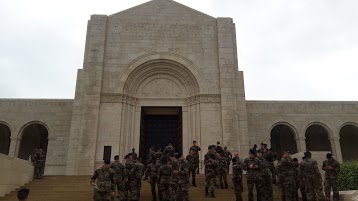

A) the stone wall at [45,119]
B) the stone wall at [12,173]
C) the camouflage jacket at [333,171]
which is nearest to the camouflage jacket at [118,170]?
the stone wall at [12,173]

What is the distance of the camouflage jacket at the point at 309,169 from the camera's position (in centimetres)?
1005

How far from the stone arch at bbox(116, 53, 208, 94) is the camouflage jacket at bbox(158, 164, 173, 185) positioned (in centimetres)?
954

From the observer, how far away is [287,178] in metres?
10.6

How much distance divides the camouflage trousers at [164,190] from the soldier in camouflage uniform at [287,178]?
4002 millimetres

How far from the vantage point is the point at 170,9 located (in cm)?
2169

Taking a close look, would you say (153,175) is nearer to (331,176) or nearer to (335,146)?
(331,176)

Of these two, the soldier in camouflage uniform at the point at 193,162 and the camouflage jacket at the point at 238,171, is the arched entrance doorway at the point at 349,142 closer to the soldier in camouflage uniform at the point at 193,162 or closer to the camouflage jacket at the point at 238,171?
the soldier in camouflage uniform at the point at 193,162

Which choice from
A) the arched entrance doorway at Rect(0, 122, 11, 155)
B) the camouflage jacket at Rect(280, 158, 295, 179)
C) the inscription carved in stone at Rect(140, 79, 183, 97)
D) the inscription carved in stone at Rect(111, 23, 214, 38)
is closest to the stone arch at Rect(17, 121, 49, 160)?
the arched entrance doorway at Rect(0, 122, 11, 155)

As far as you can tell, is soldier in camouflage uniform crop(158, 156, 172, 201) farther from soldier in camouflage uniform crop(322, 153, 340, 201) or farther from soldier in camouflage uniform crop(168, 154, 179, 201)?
soldier in camouflage uniform crop(322, 153, 340, 201)

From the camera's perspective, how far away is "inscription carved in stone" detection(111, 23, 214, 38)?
20.9m

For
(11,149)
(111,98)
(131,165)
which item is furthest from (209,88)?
(11,149)

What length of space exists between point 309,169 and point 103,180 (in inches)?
258

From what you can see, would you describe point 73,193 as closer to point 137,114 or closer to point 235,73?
point 137,114

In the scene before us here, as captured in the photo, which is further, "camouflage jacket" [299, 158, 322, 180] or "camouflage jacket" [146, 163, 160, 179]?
"camouflage jacket" [146, 163, 160, 179]
